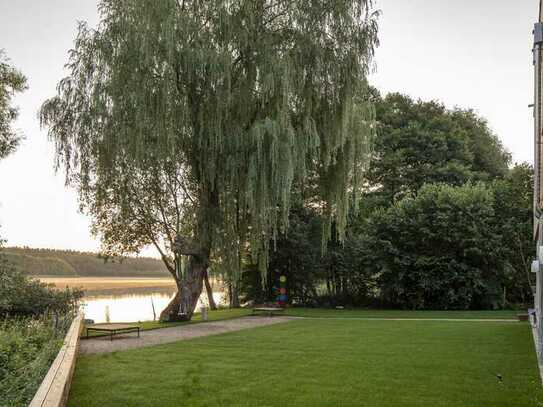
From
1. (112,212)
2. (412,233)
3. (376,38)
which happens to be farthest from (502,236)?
(112,212)

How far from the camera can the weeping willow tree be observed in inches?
506

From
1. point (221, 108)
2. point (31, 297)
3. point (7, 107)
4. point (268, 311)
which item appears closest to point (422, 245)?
point (268, 311)

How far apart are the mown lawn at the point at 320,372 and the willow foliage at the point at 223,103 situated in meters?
3.87

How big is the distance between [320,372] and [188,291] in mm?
9225

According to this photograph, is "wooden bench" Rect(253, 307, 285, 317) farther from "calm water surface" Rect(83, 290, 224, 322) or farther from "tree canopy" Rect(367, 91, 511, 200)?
"tree canopy" Rect(367, 91, 511, 200)

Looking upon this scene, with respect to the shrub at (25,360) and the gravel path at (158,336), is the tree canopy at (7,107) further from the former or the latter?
the gravel path at (158,336)

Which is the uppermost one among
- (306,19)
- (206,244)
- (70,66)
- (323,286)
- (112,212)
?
(306,19)

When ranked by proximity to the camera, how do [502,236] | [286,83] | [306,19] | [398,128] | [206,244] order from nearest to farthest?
[286,83], [306,19], [206,244], [502,236], [398,128]

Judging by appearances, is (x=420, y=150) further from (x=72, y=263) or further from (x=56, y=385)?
(x=56, y=385)

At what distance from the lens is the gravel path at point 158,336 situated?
37.6ft

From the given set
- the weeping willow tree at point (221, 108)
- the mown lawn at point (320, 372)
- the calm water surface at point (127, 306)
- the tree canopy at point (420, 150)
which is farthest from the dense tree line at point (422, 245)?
the mown lawn at point (320, 372)

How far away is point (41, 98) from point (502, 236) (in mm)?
19565

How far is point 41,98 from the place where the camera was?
49.1 ft

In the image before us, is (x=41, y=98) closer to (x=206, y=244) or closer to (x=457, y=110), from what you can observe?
(x=206, y=244)
